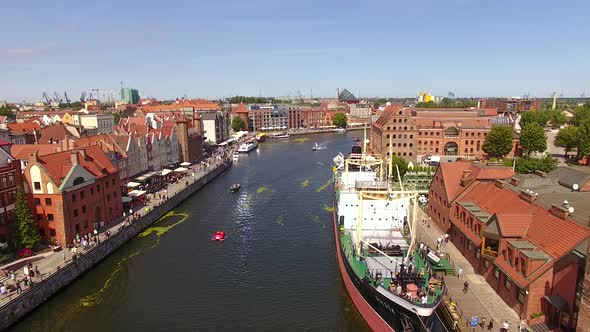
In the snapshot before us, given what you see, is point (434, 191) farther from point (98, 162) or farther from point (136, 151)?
point (136, 151)

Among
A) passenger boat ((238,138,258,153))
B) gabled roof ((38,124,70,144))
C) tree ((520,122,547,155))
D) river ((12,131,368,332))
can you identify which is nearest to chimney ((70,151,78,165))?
river ((12,131,368,332))

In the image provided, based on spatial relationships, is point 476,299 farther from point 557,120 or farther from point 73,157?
point 557,120

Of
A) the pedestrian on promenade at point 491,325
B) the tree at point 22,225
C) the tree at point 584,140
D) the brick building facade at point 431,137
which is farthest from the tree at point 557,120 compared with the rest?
the tree at point 22,225

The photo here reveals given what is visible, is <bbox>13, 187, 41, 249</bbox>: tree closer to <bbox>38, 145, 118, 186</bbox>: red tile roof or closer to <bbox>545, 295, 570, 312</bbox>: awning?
<bbox>38, 145, 118, 186</bbox>: red tile roof

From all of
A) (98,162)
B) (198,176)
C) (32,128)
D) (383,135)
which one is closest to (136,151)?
(198,176)

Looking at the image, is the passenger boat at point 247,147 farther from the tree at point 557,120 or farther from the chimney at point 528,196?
the tree at point 557,120
